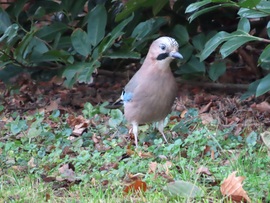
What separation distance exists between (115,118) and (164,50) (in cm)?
81

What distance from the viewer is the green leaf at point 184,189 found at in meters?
4.17

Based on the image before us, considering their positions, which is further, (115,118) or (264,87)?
(115,118)

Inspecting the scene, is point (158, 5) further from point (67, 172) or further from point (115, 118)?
point (67, 172)

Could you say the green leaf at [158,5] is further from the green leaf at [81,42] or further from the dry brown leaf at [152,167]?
the dry brown leaf at [152,167]

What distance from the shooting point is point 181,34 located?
6.75 m

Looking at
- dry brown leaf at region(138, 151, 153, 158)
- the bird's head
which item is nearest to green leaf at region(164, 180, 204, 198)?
dry brown leaf at region(138, 151, 153, 158)

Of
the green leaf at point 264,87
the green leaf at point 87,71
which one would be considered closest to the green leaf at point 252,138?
the green leaf at point 264,87

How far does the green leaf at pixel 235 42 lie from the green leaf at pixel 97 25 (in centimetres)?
163

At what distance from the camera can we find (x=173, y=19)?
6926 mm

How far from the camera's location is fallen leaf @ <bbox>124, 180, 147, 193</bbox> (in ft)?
14.3

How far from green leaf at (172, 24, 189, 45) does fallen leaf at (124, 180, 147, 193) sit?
2.61m

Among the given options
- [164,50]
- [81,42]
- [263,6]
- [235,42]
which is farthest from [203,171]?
[81,42]

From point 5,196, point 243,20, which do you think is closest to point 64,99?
point 243,20

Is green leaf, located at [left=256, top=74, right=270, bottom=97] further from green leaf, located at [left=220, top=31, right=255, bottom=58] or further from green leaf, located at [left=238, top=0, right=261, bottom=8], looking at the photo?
green leaf, located at [left=238, top=0, right=261, bottom=8]
